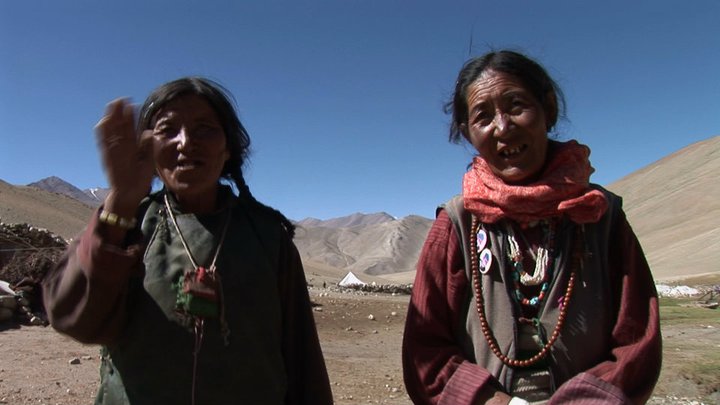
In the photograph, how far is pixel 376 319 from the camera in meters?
13.0

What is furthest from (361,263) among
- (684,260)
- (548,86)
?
(548,86)

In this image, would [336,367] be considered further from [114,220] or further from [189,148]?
[114,220]

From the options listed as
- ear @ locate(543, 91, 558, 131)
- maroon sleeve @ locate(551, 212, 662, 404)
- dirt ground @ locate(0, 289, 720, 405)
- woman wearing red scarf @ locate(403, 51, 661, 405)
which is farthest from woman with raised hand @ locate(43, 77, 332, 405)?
dirt ground @ locate(0, 289, 720, 405)

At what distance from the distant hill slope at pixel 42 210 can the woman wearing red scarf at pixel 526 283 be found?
97.2 feet

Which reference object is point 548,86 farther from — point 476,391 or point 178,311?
point 178,311

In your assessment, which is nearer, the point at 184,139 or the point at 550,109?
the point at 184,139

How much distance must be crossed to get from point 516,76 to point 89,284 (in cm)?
139

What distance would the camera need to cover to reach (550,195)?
1.70 meters

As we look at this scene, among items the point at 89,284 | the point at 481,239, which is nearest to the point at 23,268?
the point at 89,284

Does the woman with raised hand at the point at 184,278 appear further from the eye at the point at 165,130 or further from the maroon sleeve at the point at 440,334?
the maroon sleeve at the point at 440,334

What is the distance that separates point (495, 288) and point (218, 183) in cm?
95

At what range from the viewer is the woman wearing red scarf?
164 centimetres

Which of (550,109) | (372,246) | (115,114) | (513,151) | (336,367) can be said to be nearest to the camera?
(115,114)

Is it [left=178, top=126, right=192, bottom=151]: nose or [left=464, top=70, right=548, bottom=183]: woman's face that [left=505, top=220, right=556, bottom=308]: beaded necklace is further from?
[left=178, top=126, right=192, bottom=151]: nose
